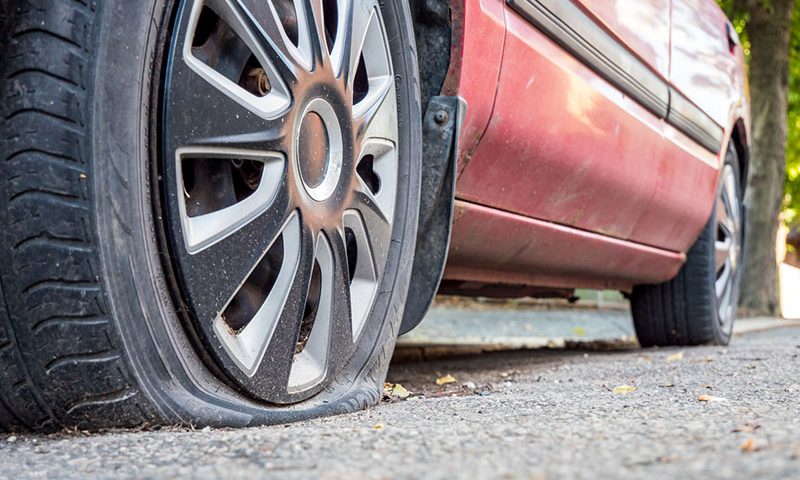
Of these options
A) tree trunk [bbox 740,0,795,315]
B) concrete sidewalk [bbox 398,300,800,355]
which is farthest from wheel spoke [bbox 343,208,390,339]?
tree trunk [bbox 740,0,795,315]

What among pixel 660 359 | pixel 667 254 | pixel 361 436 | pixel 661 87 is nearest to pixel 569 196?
pixel 661 87

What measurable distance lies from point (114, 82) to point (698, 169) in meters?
3.15

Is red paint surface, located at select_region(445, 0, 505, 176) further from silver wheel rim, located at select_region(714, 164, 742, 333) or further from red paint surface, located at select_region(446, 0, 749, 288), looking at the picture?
silver wheel rim, located at select_region(714, 164, 742, 333)

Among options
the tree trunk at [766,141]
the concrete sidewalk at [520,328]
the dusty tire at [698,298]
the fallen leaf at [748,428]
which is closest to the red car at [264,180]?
the fallen leaf at [748,428]

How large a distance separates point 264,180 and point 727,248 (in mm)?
3629

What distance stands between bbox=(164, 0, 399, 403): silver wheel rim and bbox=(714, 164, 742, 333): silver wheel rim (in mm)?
3005

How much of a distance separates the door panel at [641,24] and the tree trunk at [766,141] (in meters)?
8.06

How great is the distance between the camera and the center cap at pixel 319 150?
69.4 inches

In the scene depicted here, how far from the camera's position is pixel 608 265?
3680 mm

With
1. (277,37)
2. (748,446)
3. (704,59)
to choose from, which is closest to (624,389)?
(748,446)

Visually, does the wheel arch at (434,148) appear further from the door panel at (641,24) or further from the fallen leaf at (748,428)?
the fallen leaf at (748,428)

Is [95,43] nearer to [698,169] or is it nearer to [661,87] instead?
[661,87]

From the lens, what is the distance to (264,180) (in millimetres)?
1680

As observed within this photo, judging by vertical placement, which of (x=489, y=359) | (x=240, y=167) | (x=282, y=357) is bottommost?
(x=489, y=359)
